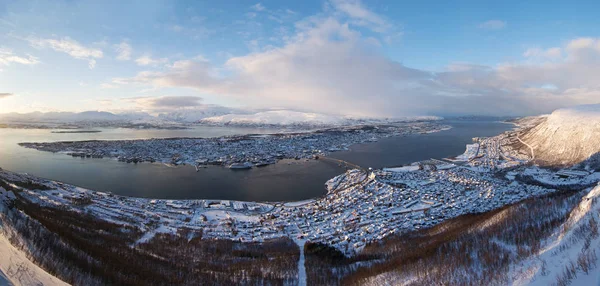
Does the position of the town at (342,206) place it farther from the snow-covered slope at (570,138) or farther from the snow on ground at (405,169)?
the snow-covered slope at (570,138)

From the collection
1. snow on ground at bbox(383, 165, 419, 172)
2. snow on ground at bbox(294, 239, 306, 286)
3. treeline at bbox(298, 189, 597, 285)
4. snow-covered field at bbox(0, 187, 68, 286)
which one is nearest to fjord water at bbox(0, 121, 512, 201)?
snow on ground at bbox(383, 165, 419, 172)

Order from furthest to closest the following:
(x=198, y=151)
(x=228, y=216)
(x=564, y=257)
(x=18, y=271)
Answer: (x=198, y=151)
(x=228, y=216)
(x=564, y=257)
(x=18, y=271)

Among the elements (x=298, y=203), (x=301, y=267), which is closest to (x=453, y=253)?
(x=301, y=267)

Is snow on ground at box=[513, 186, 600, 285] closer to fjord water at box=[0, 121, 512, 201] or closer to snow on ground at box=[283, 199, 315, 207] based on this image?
snow on ground at box=[283, 199, 315, 207]

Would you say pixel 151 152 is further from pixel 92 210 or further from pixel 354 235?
pixel 354 235

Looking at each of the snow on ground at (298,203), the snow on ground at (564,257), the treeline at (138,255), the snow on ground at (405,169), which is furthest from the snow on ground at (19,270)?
the snow on ground at (405,169)

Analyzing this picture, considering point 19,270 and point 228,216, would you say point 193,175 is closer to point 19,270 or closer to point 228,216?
point 228,216
